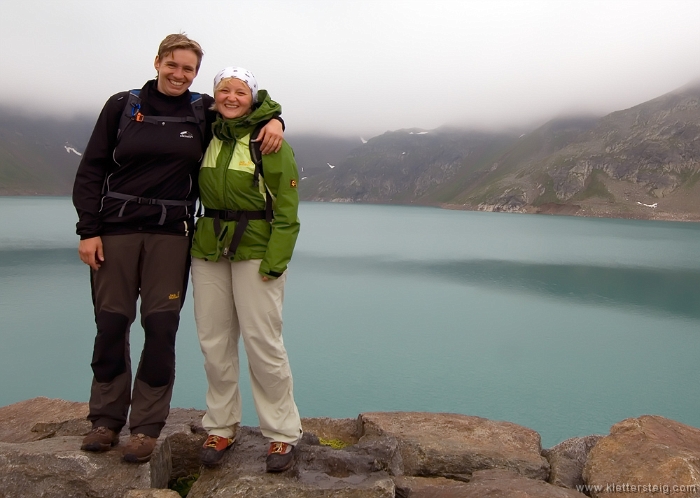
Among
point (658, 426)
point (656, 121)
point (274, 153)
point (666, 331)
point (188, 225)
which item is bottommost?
point (666, 331)

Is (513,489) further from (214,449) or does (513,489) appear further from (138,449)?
(138,449)

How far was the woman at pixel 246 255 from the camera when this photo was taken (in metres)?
4.04

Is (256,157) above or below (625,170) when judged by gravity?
below

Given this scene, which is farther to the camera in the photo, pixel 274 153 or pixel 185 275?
pixel 185 275

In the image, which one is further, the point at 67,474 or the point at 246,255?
the point at 246,255

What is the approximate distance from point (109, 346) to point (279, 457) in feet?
5.44

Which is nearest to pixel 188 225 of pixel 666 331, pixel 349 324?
pixel 349 324

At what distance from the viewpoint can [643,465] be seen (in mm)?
4297

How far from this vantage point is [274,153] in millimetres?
4031

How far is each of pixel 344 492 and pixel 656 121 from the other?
7140 inches

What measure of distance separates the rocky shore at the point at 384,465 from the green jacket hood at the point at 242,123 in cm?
262

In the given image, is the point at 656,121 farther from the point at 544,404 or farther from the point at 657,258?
the point at 544,404

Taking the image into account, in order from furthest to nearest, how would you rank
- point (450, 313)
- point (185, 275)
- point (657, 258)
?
1. point (657, 258)
2. point (450, 313)
3. point (185, 275)

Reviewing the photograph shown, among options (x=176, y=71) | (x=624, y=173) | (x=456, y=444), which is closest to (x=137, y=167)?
(x=176, y=71)
